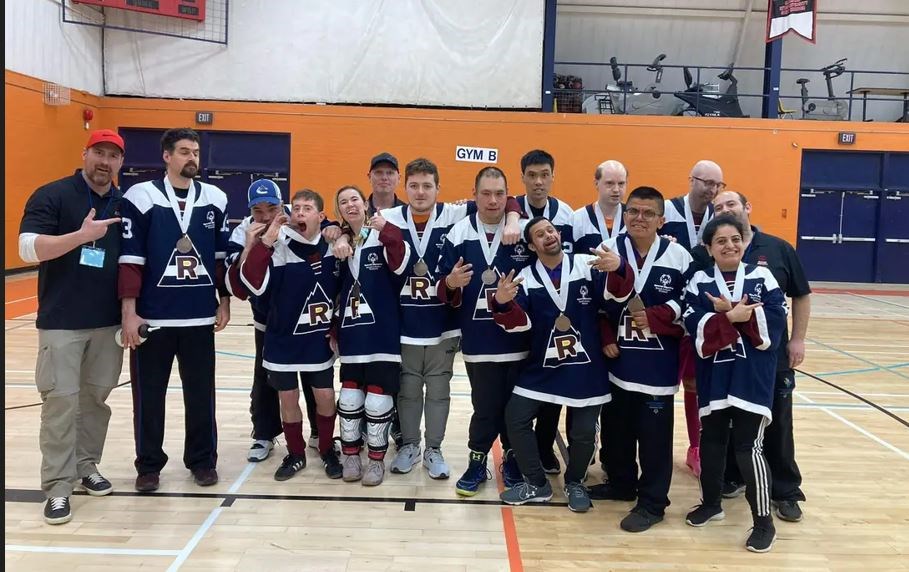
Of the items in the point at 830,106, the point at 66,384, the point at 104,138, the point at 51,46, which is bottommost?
the point at 66,384

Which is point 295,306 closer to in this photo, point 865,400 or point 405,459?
point 405,459

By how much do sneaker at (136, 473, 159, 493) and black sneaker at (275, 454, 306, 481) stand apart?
664mm

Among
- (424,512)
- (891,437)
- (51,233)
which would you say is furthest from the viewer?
(891,437)

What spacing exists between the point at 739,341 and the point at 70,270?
3.37 m

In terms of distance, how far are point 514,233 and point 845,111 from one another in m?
14.5

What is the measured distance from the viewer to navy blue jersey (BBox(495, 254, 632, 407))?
3.50 m

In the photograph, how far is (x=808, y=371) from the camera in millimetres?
7109

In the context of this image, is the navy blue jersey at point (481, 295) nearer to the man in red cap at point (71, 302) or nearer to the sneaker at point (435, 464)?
the sneaker at point (435, 464)

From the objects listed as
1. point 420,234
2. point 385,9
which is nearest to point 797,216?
point 385,9

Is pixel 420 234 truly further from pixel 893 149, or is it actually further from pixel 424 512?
pixel 893 149

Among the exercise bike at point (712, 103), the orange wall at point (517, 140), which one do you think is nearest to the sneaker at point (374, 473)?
the orange wall at point (517, 140)

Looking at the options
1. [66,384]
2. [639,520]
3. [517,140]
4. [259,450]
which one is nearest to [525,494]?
[639,520]

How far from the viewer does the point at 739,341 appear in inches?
126

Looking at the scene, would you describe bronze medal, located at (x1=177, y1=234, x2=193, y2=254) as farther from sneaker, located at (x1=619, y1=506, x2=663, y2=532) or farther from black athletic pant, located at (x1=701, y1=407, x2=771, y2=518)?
black athletic pant, located at (x1=701, y1=407, x2=771, y2=518)
